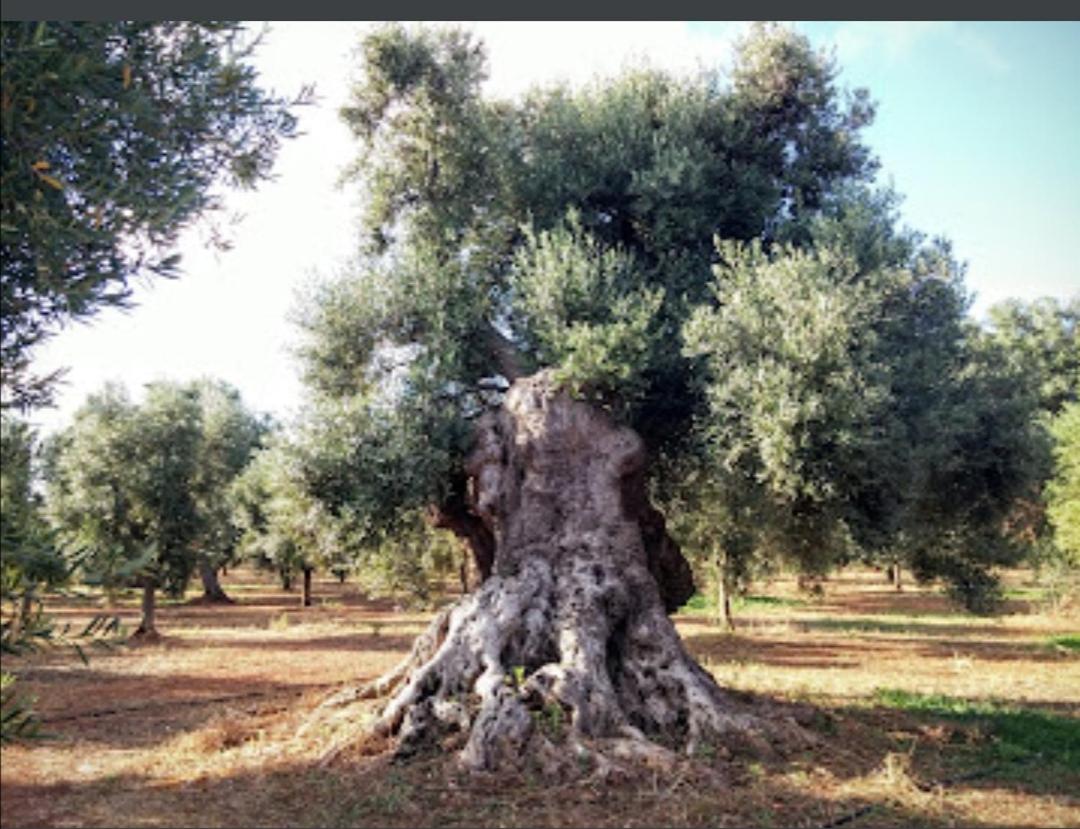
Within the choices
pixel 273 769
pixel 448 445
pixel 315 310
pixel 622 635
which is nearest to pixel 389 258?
pixel 315 310

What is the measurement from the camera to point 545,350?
17.3m

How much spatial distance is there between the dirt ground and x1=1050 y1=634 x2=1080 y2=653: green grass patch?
2.90ft

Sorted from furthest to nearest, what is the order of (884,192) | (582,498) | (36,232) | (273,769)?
(884,192) → (582,498) → (273,769) → (36,232)

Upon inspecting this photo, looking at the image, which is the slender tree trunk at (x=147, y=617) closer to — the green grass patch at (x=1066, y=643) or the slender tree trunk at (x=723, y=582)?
the slender tree trunk at (x=723, y=582)

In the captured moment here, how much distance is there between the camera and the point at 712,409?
52.6 ft

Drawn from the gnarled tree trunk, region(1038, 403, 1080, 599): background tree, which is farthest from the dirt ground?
region(1038, 403, 1080, 599): background tree

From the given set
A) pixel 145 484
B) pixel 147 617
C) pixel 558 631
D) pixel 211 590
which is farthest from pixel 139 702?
pixel 211 590

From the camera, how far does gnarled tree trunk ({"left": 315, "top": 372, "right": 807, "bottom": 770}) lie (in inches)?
536

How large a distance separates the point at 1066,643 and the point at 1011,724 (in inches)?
708

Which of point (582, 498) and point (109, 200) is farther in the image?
point (582, 498)

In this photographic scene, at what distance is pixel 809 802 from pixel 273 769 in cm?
777

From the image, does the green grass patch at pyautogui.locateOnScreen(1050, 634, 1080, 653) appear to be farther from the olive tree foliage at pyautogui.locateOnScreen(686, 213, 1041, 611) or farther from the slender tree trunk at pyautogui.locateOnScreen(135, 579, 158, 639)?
the slender tree trunk at pyautogui.locateOnScreen(135, 579, 158, 639)

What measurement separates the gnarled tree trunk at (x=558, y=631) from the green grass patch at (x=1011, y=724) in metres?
4.86

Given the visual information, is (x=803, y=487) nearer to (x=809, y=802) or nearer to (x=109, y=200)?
(x=809, y=802)
